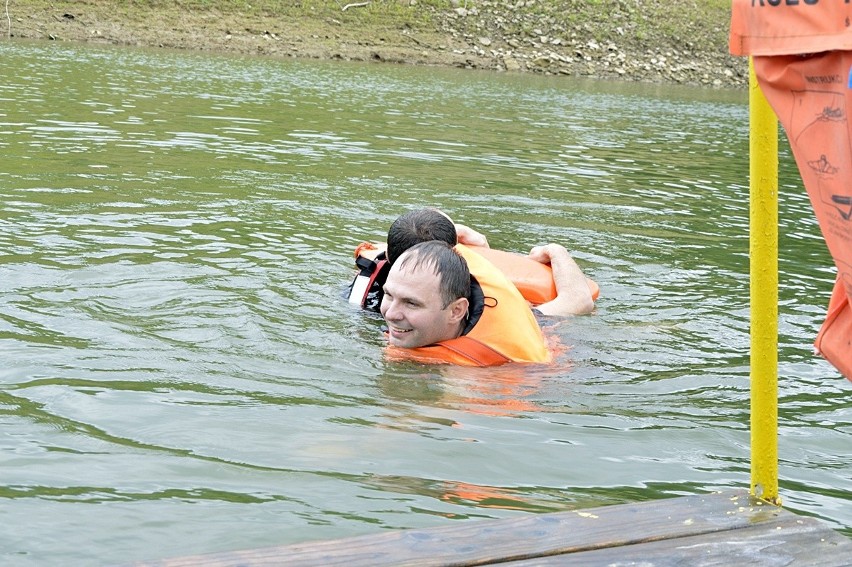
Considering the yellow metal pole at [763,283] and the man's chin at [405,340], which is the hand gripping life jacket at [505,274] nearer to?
the man's chin at [405,340]

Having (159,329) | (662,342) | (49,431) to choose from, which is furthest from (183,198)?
(49,431)

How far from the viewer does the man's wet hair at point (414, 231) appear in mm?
6922

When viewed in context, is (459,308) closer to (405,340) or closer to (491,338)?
(491,338)

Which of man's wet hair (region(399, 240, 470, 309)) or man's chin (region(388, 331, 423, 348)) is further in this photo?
man's chin (region(388, 331, 423, 348))

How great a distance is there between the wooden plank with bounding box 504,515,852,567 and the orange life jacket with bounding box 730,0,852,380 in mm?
577

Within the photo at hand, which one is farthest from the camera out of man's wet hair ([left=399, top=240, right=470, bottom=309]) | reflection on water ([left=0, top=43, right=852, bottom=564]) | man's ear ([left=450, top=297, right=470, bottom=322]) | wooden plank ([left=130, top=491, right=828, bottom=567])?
man's ear ([left=450, top=297, right=470, bottom=322])

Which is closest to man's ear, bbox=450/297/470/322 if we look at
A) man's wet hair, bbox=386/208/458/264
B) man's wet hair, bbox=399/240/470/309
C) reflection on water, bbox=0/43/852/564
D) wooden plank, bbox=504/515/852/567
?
man's wet hair, bbox=399/240/470/309

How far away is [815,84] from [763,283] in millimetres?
843

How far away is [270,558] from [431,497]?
134 centimetres

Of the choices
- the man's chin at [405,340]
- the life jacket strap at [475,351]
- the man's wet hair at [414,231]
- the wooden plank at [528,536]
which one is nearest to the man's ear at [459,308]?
the life jacket strap at [475,351]

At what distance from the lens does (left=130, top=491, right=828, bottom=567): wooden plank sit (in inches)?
125

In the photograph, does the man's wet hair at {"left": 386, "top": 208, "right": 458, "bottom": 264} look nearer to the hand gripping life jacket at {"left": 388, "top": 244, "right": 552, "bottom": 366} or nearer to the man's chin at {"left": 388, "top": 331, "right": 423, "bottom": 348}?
the hand gripping life jacket at {"left": 388, "top": 244, "right": 552, "bottom": 366}

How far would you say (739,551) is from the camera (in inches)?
131

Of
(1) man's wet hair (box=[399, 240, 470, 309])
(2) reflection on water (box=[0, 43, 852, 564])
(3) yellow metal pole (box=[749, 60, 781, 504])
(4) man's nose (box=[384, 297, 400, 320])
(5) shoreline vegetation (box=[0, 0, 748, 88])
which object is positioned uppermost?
(5) shoreline vegetation (box=[0, 0, 748, 88])
